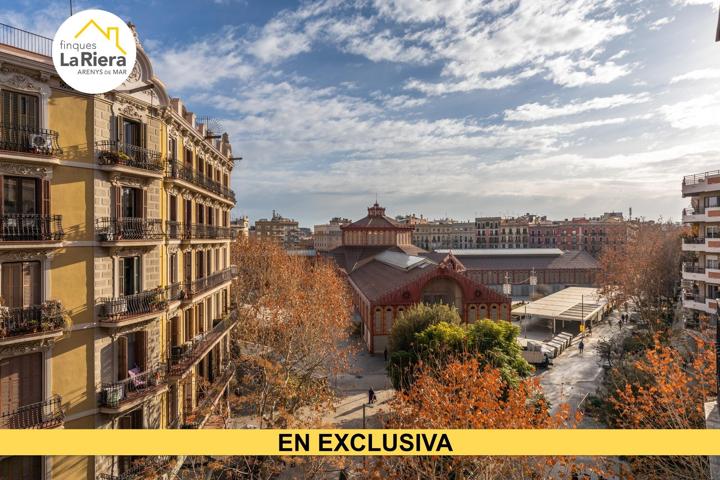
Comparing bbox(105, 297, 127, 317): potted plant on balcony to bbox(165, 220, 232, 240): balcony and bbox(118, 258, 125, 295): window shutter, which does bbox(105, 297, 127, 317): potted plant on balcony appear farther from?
bbox(165, 220, 232, 240): balcony

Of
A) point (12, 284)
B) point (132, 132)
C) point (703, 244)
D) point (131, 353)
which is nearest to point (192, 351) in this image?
point (131, 353)

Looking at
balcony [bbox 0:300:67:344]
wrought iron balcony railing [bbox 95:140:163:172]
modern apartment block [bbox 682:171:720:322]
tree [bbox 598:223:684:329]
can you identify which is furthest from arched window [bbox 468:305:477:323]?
balcony [bbox 0:300:67:344]

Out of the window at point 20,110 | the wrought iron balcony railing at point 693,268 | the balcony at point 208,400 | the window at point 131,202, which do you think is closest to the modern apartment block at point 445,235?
the wrought iron balcony railing at point 693,268

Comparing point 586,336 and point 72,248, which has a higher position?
point 72,248

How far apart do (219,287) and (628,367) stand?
1050 inches

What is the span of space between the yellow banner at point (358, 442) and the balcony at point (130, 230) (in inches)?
377

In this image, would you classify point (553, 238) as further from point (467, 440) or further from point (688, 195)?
point (467, 440)

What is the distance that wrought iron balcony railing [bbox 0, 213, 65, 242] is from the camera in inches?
→ 503

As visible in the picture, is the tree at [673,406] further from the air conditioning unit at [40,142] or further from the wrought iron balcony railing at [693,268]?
the air conditioning unit at [40,142]

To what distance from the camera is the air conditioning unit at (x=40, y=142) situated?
1323cm

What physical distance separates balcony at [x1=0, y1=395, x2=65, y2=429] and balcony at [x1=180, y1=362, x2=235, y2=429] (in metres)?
6.18

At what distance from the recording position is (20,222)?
13.1 meters

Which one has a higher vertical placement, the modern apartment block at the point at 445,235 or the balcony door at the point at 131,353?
the modern apartment block at the point at 445,235

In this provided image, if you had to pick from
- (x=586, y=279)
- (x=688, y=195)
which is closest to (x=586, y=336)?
(x=688, y=195)
